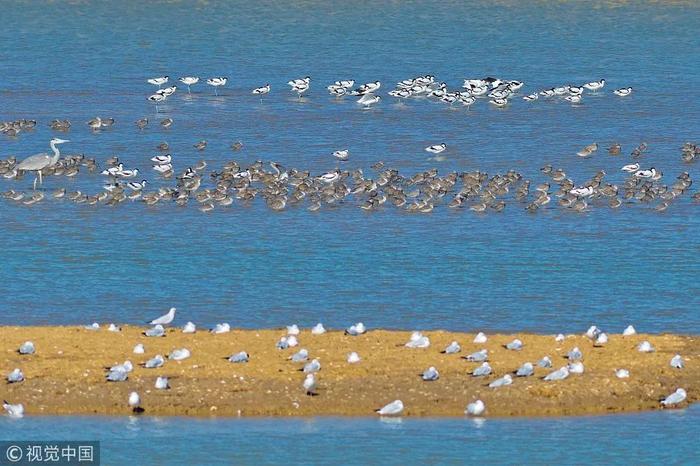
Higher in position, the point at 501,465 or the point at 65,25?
the point at 501,465

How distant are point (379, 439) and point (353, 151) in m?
22.7

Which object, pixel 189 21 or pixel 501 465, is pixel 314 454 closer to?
pixel 501 465

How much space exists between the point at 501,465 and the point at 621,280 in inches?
455

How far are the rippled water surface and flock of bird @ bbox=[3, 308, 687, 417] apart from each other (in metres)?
1.89

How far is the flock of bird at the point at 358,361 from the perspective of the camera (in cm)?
2500

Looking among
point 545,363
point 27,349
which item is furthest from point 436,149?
point 27,349

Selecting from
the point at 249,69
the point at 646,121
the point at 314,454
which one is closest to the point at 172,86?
the point at 249,69

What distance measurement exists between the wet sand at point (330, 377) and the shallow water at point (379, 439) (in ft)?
1.14

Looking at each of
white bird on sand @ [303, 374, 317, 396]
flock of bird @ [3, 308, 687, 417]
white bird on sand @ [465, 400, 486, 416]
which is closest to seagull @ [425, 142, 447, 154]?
flock of bird @ [3, 308, 687, 417]

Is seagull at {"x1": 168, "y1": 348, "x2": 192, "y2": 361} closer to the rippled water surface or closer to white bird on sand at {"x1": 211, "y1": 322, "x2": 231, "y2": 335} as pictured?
white bird on sand at {"x1": 211, "y1": 322, "x2": 231, "y2": 335}

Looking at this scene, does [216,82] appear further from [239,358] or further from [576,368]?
[576,368]

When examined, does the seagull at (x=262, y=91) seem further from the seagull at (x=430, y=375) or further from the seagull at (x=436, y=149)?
the seagull at (x=430, y=375)

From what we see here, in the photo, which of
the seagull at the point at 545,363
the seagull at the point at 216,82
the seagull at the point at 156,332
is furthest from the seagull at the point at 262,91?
the seagull at the point at 545,363

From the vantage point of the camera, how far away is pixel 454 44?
6644cm
